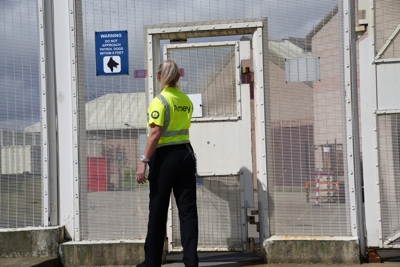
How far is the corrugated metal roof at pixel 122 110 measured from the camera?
4.77 metres

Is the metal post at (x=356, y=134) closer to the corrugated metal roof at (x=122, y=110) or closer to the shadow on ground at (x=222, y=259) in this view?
the shadow on ground at (x=222, y=259)

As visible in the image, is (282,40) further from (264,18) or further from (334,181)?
(334,181)

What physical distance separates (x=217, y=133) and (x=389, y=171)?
1701mm

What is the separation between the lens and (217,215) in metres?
4.81

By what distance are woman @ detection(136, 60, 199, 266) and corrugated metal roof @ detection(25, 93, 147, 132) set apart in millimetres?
957

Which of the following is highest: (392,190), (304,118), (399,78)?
(399,78)

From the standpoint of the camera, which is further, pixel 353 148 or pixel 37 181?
pixel 37 181

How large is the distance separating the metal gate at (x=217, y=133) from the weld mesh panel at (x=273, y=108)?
0.11 meters

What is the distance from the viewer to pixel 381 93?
14.8ft

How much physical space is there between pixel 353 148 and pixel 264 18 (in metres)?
1.54

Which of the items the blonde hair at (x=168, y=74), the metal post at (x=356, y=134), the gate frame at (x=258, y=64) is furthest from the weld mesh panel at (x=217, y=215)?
the blonde hair at (x=168, y=74)

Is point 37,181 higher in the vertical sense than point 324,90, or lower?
lower

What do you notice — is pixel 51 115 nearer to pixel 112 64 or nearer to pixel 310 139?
pixel 112 64

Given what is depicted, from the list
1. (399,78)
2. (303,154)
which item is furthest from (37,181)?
(399,78)
